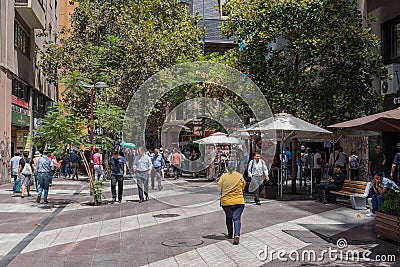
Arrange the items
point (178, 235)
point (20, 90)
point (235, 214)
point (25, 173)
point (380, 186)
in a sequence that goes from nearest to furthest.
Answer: point (235, 214)
point (178, 235)
point (380, 186)
point (25, 173)
point (20, 90)

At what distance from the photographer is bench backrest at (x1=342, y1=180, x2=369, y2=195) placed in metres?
13.8

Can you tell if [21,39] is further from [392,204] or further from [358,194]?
[392,204]

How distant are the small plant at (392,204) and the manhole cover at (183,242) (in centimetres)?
355

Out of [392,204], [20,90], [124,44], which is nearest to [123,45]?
[124,44]

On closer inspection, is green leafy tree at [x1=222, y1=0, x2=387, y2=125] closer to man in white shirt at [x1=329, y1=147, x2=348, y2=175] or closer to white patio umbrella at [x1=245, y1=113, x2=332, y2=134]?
man in white shirt at [x1=329, y1=147, x2=348, y2=175]

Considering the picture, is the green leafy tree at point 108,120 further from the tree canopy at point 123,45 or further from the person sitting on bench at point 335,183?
the person sitting on bench at point 335,183

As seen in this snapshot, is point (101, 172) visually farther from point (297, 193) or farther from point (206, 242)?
point (206, 242)

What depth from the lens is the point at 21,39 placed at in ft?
98.8

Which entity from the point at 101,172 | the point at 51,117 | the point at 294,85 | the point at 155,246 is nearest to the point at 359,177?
the point at 294,85

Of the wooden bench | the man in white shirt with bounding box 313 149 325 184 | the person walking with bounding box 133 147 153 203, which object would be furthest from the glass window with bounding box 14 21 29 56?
the wooden bench

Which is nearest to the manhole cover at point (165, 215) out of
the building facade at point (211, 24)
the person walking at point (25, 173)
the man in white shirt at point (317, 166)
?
the person walking at point (25, 173)

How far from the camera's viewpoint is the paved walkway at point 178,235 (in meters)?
8.02

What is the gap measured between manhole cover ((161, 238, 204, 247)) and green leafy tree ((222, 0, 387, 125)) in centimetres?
981

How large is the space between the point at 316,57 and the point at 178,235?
10841 mm
